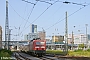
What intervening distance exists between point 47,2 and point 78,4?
13.1ft

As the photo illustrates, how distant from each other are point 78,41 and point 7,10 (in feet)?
343

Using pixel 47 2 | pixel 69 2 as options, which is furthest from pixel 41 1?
pixel 69 2

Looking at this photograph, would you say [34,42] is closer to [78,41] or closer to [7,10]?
[7,10]

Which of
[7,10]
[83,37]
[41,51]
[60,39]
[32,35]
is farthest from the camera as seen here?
[60,39]

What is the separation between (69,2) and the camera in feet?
87.6

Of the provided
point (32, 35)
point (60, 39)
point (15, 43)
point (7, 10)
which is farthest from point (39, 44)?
point (60, 39)

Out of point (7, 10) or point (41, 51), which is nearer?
point (41, 51)

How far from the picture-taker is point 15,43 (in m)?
151

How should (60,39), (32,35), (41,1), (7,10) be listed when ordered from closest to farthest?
(41,1)
(7,10)
(32,35)
(60,39)

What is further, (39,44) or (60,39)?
(60,39)

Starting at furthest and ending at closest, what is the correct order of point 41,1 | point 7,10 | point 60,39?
point 60,39 → point 7,10 → point 41,1

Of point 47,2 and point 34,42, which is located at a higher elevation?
point 47,2

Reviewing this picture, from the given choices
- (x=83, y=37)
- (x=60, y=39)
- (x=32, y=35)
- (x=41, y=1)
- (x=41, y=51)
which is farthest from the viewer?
(x=60, y=39)

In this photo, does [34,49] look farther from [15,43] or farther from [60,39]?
[60,39]
